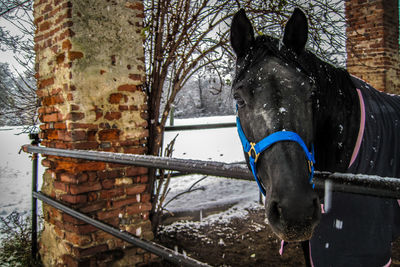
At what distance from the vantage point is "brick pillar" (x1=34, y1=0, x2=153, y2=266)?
2316 mm

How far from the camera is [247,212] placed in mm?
4098

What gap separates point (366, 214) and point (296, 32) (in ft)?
3.63

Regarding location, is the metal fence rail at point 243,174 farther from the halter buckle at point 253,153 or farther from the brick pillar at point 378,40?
the brick pillar at point 378,40

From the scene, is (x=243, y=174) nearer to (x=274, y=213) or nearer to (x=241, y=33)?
(x=274, y=213)

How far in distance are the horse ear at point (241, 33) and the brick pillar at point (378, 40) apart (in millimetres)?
4785

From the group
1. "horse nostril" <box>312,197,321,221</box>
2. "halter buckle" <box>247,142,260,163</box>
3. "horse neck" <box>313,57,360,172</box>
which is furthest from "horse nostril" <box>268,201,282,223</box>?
"horse neck" <box>313,57,360,172</box>

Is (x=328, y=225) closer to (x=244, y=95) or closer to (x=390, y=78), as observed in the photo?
(x=244, y=95)

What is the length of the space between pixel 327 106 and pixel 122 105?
6.05ft

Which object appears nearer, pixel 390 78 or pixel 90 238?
pixel 90 238

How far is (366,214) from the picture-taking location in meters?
1.48

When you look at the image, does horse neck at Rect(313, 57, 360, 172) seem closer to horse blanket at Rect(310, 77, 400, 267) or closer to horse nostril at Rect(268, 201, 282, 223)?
horse blanket at Rect(310, 77, 400, 267)

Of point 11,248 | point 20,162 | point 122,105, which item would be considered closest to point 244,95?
point 122,105

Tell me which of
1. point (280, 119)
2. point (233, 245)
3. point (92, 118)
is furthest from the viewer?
point (233, 245)

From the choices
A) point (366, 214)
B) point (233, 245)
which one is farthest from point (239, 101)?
point (233, 245)
